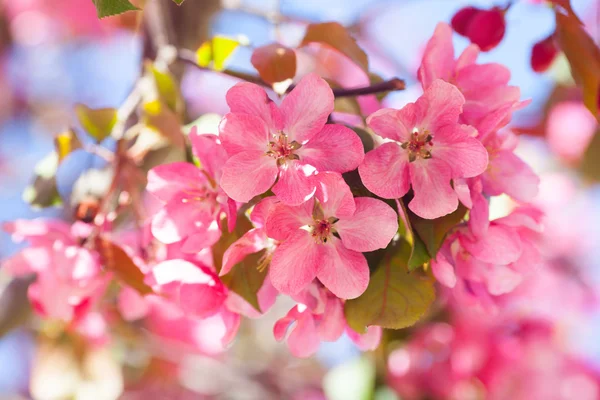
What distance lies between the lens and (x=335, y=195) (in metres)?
0.52

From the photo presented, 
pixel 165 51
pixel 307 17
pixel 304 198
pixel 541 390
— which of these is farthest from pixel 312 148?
pixel 541 390

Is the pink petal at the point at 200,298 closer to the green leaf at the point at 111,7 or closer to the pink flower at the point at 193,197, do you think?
the pink flower at the point at 193,197

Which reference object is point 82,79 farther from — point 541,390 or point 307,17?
point 541,390

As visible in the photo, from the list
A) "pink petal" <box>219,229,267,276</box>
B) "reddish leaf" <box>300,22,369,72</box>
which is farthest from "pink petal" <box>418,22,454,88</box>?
"pink petal" <box>219,229,267,276</box>

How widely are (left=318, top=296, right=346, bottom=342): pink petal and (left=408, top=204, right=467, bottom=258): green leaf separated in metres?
0.11

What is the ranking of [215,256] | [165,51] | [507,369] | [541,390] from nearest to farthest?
[215,256], [165,51], [507,369], [541,390]

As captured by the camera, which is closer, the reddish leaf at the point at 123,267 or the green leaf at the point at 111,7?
the green leaf at the point at 111,7

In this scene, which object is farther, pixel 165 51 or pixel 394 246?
pixel 165 51

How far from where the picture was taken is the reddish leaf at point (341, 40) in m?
0.72

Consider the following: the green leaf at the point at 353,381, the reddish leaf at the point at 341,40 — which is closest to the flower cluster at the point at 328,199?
the reddish leaf at the point at 341,40

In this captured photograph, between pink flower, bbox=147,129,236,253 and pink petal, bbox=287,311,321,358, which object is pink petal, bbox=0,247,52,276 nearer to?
pink flower, bbox=147,129,236,253

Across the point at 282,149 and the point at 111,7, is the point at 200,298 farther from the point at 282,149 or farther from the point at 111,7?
the point at 111,7

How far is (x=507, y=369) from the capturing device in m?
1.24

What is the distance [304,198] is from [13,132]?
198 cm
